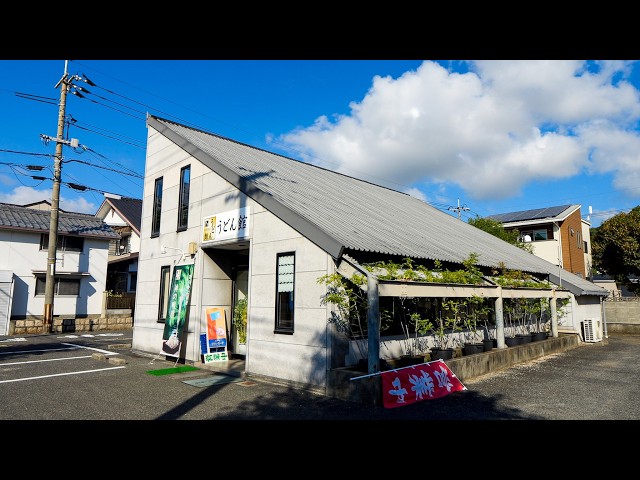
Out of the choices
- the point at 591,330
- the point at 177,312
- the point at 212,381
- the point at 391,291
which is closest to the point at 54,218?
the point at 177,312

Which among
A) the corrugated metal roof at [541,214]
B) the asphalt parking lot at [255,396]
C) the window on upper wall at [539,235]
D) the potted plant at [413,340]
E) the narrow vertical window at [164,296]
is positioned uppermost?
the corrugated metal roof at [541,214]

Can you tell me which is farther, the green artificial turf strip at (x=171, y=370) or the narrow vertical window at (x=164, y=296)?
the narrow vertical window at (x=164, y=296)

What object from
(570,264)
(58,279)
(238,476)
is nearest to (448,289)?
(238,476)

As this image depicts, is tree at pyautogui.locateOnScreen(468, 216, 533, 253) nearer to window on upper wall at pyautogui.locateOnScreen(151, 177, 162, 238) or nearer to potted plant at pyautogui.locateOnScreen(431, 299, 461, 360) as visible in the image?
potted plant at pyautogui.locateOnScreen(431, 299, 461, 360)

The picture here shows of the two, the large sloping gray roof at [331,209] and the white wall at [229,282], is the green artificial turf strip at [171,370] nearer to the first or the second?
the white wall at [229,282]

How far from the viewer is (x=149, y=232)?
13.8m

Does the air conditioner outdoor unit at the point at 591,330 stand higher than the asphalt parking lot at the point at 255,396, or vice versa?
the air conditioner outdoor unit at the point at 591,330

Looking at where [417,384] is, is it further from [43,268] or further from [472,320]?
[43,268]

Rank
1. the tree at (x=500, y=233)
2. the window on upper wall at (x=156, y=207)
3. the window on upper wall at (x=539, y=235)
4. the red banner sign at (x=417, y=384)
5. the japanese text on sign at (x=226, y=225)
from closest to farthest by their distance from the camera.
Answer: the red banner sign at (x=417, y=384) < the japanese text on sign at (x=226, y=225) < the window on upper wall at (x=156, y=207) < the tree at (x=500, y=233) < the window on upper wall at (x=539, y=235)

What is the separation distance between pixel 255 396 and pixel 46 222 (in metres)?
20.9

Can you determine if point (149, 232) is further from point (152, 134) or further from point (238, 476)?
point (238, 476)

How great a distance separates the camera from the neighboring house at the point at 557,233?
92.9 ft

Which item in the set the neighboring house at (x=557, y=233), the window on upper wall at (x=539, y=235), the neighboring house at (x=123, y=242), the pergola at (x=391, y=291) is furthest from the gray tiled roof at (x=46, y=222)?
the window on upper wall at (x=539, y=235)
